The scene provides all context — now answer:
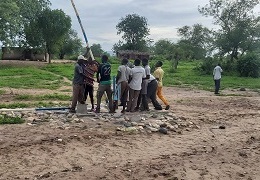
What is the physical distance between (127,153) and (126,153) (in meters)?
0.02

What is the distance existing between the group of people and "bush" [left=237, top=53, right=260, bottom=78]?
72.9 feet

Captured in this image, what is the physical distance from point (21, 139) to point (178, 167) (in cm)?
340

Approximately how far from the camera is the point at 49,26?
136 ft

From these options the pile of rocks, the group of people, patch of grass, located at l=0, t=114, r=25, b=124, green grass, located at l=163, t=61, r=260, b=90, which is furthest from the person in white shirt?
green grass, located at l=163, t=61, r=260, b=90

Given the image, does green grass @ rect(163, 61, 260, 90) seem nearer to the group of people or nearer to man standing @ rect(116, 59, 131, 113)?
the group of people

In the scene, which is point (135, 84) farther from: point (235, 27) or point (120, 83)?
point (235, 27)

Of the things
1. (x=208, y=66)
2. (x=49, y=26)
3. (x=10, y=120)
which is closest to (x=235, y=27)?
(x=208, y=66)

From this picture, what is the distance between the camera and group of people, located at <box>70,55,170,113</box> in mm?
10488

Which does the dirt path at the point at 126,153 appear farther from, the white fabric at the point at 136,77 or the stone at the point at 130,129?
the white fabric at the point at 136,77

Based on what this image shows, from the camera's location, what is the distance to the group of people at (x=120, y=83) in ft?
34.4

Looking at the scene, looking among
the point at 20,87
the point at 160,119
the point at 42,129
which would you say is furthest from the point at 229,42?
the point at 42,129

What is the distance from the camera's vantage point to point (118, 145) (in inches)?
308

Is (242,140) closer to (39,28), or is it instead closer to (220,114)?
(220,114)

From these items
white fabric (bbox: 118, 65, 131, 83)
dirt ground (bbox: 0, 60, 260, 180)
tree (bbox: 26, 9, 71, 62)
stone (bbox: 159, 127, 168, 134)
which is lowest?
dirt ground (bbox: 0, 60, 260, 180)
